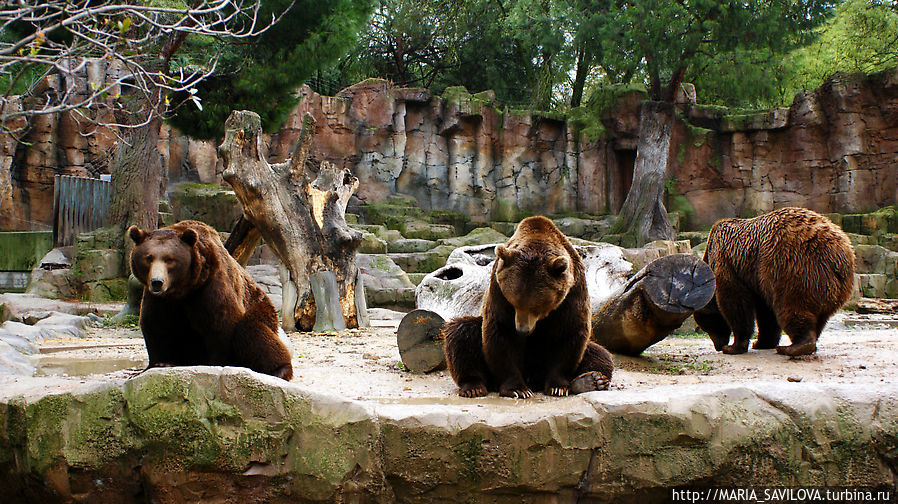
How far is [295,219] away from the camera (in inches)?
366

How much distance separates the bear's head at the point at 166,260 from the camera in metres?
3.90

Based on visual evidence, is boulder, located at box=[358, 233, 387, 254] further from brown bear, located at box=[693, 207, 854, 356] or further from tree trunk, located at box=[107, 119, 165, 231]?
brown bear, located at box=[693, 207, 854, 356]

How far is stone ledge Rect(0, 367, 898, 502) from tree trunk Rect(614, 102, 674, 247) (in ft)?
58.2

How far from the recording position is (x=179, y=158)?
69.0 ft

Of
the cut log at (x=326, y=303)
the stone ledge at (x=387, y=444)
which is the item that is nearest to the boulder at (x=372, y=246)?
the cut log at (x=326, y=303)

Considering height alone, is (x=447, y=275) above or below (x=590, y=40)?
below

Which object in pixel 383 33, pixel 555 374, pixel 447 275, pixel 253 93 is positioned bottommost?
pixel 555 374

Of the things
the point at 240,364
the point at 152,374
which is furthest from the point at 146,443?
the point at 240,364

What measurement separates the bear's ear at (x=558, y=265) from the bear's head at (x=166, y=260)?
81.2 inches

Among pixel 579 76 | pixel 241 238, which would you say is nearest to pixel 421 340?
pixel 241 238

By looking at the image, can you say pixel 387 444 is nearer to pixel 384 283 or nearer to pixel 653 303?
pixel 653 303

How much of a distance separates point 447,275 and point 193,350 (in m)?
3.64

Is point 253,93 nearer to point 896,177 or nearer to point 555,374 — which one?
point 555,374

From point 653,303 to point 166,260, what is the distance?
3629mm
